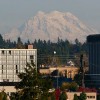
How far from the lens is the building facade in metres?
162

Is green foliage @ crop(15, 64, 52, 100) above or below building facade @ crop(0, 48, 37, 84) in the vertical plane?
below

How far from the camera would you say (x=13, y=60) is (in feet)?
547

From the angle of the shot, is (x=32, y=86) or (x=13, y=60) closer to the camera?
(x=32, y=86)

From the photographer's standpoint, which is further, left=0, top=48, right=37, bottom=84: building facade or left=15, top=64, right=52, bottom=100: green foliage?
left=0, top=48, right=37, bottom=84: building facade

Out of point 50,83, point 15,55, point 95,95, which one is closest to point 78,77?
point 15,55

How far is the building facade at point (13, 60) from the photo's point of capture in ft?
530

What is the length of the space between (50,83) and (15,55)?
4244 inches

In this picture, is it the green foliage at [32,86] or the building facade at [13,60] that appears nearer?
the green foliage at [32,86]

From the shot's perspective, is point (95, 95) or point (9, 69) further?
point (9, 69)

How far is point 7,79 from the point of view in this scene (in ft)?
523

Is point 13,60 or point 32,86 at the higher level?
point 13,60

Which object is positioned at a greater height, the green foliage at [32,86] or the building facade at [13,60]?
the building facade at [13,60]

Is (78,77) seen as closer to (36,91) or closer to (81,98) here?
(81,98)

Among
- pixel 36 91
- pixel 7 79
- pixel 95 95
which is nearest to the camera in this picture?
pixel 36 91
